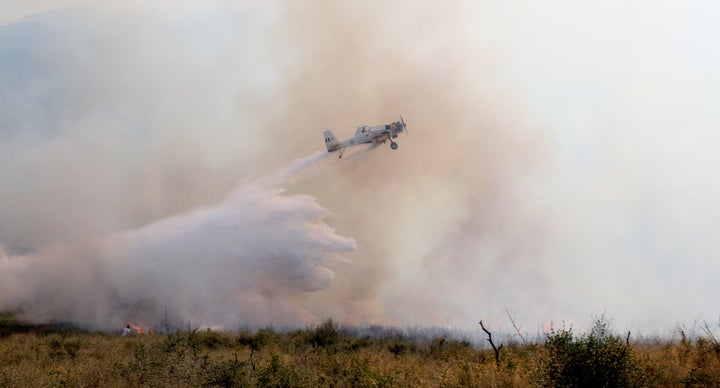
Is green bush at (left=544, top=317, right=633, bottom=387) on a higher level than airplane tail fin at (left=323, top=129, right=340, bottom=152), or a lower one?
lower

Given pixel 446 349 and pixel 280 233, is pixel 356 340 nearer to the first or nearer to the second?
pixel 446 349

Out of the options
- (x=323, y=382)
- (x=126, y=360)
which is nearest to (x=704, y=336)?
(x=323, y=382)

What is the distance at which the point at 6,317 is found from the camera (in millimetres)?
50594

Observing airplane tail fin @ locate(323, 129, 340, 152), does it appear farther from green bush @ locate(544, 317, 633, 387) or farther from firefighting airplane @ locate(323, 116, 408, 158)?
green bush @ locate(544, 317, 633, 387)

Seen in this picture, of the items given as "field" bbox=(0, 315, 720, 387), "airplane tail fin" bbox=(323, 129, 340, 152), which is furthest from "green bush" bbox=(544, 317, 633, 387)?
"airplane tail fin" bbox=(323, 129, 340, 152)

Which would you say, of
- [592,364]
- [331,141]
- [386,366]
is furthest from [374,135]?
[592,364]

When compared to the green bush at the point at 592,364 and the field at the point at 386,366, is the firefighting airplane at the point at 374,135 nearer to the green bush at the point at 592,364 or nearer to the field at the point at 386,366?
the field at the point at 386,366

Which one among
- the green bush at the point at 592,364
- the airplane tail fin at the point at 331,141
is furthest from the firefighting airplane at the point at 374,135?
the green bush at the point at 592,364

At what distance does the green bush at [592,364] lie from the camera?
47.7ft

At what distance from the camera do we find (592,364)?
48.7ft

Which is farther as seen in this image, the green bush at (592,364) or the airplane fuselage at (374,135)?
the airplane fuselage at (374,135)

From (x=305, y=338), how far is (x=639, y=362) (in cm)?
2277

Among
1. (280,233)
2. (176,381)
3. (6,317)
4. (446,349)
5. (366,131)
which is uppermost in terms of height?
(366,131)

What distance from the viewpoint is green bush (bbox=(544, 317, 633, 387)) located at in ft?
47.7
